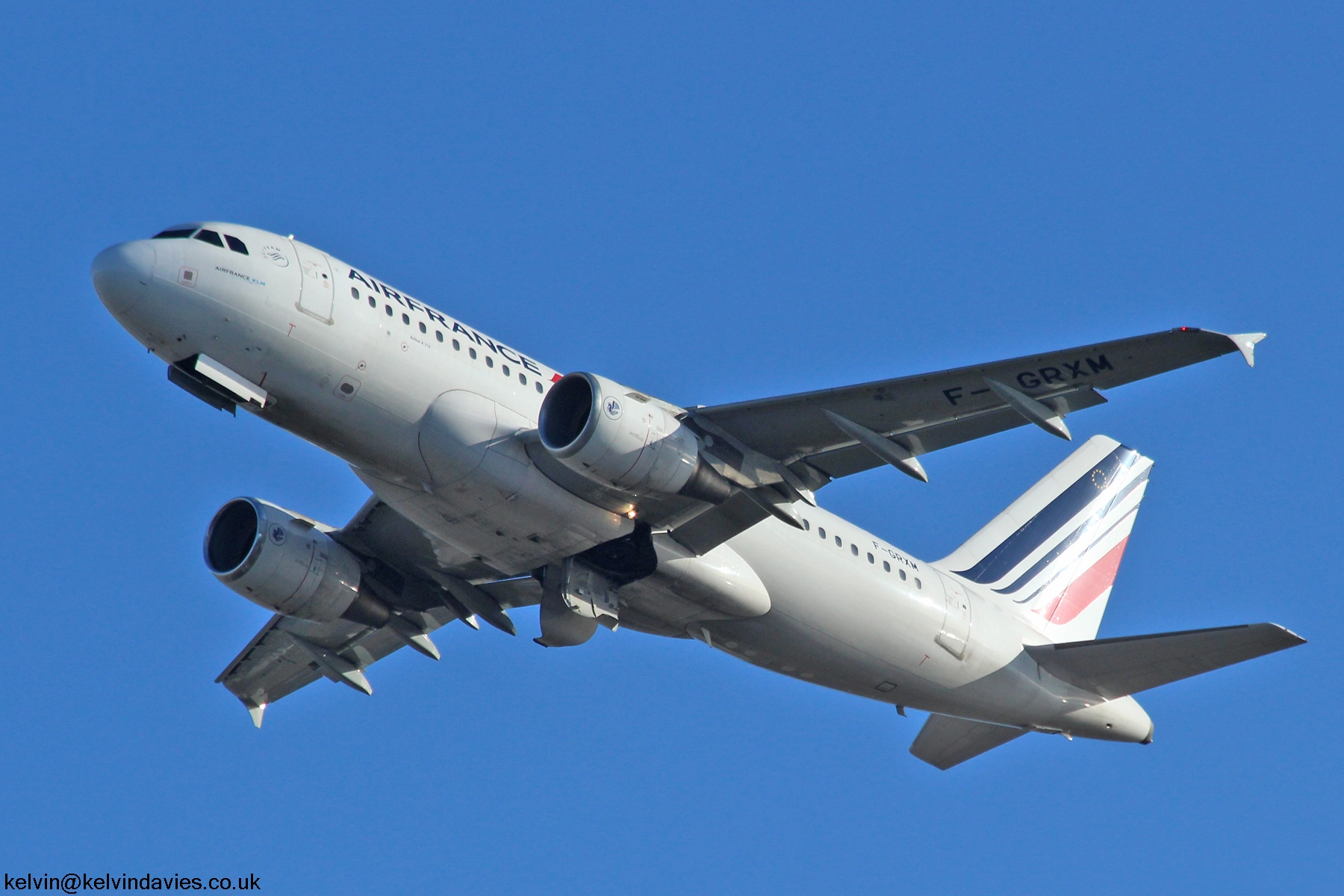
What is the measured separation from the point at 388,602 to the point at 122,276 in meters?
9.20

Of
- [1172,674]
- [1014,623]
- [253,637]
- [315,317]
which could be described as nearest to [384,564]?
[253,637]

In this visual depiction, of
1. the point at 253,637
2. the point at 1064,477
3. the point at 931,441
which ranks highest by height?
the point at 1064,477

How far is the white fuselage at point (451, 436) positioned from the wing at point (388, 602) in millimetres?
1358

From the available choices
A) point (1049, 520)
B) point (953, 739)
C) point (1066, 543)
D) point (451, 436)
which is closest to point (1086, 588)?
Answer: point (1066, 543)

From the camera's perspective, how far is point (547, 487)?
24594 mm

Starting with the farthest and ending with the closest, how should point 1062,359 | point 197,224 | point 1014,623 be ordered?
point 1014,623
point 197,224
point 1062,359

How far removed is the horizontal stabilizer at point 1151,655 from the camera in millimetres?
26891

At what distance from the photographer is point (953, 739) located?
32500 mm

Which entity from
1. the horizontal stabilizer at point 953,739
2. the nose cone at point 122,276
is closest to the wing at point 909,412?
the nose cone at point 122,276

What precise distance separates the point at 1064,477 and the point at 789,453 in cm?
1260

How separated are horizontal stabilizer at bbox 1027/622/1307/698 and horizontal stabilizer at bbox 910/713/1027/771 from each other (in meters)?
2.26

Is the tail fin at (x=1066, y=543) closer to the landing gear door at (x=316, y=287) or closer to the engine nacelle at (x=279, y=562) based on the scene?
the engine nacelle at (x=279, y=562)

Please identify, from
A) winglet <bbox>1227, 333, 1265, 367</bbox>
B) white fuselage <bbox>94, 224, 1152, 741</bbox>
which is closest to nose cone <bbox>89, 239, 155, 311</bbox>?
white fuselage <bbox>94, 224, 1152, 741</bbox>

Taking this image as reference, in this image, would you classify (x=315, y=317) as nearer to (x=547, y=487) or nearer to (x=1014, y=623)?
(x=547, y=487)
